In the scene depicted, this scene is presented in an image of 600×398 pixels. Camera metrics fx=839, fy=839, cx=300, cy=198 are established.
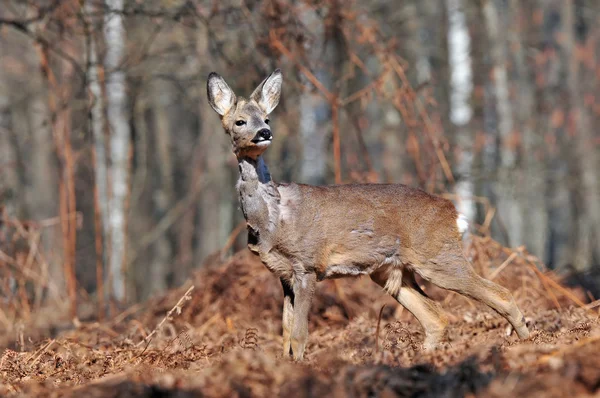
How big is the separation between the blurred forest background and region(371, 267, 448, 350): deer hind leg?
212 centimetres

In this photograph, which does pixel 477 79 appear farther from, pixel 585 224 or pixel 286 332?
pixel 286 332

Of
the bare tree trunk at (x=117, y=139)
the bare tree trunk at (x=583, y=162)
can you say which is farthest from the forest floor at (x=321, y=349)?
the bare tree trunk at (x=583, y=162)

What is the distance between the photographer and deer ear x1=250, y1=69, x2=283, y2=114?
6945mm

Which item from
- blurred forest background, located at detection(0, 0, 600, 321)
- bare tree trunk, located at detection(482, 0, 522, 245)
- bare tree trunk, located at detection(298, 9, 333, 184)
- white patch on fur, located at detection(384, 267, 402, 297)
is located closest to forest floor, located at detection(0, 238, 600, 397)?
white patch on fur, located at detection(384, 267, 402, 297)

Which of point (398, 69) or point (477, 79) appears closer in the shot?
point (398, 69)

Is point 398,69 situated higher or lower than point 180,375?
higher

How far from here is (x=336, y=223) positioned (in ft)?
21.9

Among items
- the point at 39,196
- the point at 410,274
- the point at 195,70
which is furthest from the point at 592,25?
the point at 410,274

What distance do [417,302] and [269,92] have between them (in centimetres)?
218

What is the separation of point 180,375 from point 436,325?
2778 mm

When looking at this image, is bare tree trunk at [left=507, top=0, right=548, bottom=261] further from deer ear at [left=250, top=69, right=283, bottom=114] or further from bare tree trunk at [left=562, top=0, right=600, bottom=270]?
Result: deer ear at [left=250, top=69, right=283, bottom=114]

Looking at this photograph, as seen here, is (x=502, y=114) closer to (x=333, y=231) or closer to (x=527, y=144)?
(x=527, y=144)

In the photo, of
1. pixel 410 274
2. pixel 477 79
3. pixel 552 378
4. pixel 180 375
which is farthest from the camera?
pixel 477 79

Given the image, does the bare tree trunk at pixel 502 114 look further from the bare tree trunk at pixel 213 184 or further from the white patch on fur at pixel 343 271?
the white patch on fur at pixel 343 271
